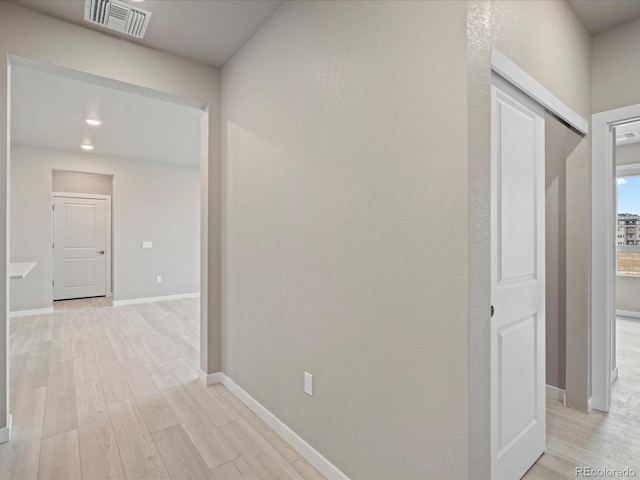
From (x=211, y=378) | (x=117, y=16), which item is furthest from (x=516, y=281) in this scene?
(x=117, y=16)

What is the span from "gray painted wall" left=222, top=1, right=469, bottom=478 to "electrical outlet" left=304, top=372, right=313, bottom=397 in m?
0.04

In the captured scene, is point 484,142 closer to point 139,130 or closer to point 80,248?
point 139,130

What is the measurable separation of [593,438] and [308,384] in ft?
6.00

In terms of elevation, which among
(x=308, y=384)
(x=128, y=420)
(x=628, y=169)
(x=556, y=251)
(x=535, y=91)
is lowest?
(x=128, y=420)

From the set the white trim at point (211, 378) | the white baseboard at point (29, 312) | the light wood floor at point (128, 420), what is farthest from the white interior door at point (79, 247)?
the white trim at point (211, 378)

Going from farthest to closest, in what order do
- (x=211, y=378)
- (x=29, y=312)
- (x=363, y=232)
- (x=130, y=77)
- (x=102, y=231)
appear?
(x=102, y=231), (x=29, y=312), (x=211, y=378), (x=130, y=77), (x=363, y=232)

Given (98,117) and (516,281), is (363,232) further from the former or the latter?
(98,117)

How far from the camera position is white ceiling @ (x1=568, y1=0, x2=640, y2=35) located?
2072 mm

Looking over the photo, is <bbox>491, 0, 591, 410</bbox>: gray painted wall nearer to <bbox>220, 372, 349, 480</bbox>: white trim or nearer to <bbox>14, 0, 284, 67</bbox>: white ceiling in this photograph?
<bbox>14, 0, 284, 67</bbox>: white ceiling

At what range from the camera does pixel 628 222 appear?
5.38 meters

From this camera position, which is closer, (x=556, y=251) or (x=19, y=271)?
(x=556, y=251)

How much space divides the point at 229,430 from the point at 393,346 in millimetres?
1452

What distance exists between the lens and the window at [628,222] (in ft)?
17.3

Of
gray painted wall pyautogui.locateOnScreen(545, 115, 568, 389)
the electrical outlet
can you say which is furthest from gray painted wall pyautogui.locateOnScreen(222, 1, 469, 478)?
gray painted wall pyautogui.locateOnScreen(545, 115, 568, 389)
